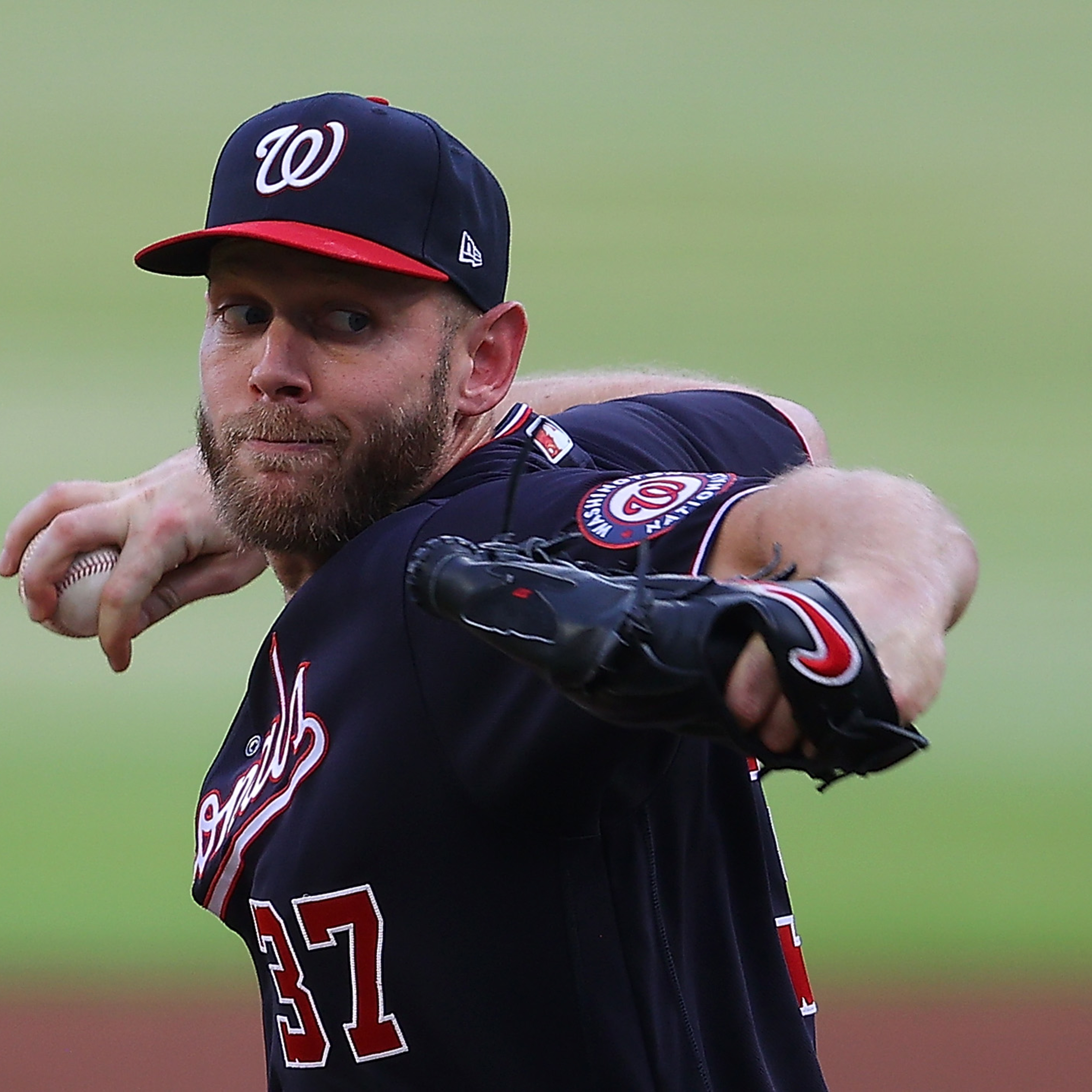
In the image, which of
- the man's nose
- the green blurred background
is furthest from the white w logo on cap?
the green blurred background

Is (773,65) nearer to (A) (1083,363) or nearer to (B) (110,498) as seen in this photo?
(A) (1083,363)

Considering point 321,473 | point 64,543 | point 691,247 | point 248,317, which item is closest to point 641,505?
point 321,473

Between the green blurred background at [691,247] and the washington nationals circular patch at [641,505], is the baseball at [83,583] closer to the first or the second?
the washington nationals circular patch at [641,505]

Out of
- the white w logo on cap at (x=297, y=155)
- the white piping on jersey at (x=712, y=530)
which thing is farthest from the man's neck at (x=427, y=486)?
the white piping on jersey at (x=712, y=530)

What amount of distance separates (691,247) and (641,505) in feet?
14.4

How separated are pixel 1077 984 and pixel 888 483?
290 centimetres

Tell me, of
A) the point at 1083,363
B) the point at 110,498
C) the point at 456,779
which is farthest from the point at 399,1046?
the point at 1083,363

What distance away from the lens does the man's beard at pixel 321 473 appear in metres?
1.13

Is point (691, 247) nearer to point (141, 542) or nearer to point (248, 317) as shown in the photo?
point (141, 542)

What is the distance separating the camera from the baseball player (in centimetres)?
91

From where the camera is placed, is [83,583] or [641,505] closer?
[641,505]

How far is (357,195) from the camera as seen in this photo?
3.74 ft

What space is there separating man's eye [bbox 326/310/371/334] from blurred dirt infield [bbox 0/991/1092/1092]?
2185 mm

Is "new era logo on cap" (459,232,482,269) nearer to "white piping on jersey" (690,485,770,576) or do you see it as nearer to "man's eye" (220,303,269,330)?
"man's eye" (220,303,269,330)
